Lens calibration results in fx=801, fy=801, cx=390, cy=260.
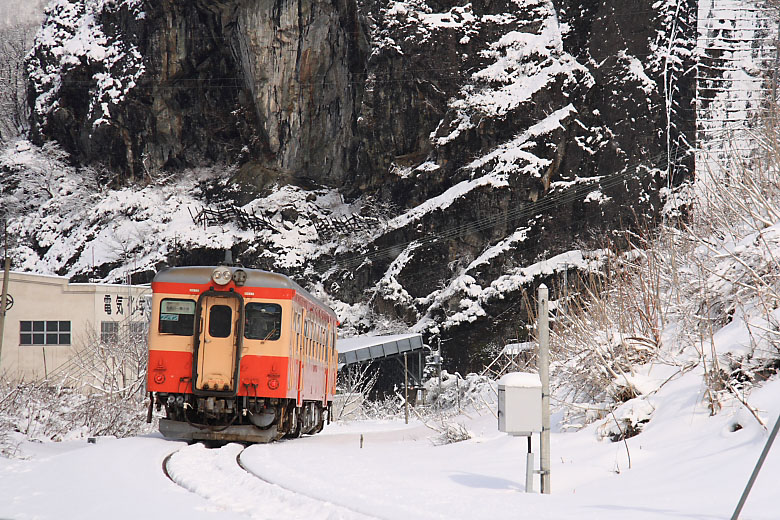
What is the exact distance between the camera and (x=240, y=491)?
7.97 m

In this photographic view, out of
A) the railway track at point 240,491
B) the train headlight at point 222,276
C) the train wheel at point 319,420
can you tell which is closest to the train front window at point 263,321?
the train headlight at point 222,276

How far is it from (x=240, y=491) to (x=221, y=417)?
23.1 ft

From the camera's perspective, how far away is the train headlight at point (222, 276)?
14.3m

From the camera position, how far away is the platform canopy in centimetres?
3894

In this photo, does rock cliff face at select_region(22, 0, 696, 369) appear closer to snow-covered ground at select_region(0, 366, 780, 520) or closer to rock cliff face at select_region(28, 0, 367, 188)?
rock cliff face at select_region(28, 0, 367, 188)

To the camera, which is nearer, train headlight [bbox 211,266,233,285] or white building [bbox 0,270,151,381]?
train headlight [bbox 211,266,233,285]

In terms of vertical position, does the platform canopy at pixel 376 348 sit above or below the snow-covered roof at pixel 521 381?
below

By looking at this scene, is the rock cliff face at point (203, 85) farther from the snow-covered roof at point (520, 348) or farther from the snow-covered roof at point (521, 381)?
the snow-covered roof at point (521, 381)

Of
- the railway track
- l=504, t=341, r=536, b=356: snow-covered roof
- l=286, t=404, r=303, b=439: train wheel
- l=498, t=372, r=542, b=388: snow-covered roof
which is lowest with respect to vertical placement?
l=286, t=404, r=303, b=439: train wheel

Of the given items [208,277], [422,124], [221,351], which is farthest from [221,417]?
[422,124]

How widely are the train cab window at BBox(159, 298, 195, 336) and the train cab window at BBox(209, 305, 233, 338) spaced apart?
35 cm

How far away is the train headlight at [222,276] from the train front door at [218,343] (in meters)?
0.29

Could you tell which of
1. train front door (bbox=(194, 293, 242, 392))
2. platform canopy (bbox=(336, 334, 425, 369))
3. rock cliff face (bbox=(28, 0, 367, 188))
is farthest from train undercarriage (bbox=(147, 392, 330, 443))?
rock cliff face (bbox=(28, 0, 367, 188))

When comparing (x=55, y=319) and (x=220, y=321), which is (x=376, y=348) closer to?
(x=55, y=319)
